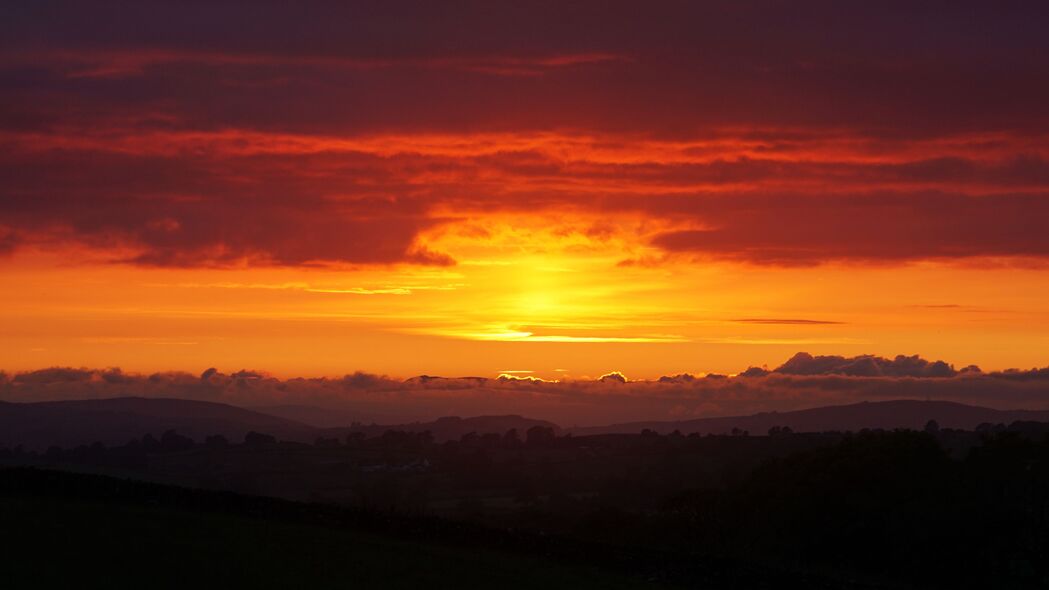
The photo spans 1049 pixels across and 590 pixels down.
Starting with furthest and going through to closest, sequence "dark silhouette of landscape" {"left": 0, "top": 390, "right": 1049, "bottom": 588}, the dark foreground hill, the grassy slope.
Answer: "dark silhouette of landscape" {"left": 0, "top": 390, "right": 1049, "bottom": 588} → the dark foreground hill → the grassy slope

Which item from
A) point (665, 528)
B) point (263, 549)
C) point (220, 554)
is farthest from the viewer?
point (665, 528)

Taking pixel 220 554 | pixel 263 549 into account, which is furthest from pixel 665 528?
pixel 220 554

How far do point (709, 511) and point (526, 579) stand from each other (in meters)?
27.5

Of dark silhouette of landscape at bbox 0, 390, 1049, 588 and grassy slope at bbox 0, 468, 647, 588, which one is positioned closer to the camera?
grassy slope at bbox 0, 468, 647, 588

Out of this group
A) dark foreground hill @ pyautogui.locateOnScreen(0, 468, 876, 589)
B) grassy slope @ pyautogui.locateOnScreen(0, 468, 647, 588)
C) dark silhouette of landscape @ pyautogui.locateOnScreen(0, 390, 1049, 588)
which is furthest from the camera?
dark silhouette of landscape @ pyautogui.locateOnScreen(0, 390, 1049, 588)

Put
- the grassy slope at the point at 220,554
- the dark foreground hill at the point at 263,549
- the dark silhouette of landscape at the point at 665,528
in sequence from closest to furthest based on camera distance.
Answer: the grassy slope at the point at 220,554 → the dark foreground hill at the point at 263,549 → the dark silhouette of landscape at the point at 665,528

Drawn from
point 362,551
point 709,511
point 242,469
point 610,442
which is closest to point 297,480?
point 242,469

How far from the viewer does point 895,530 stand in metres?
45.9

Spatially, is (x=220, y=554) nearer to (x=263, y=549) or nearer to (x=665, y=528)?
(x=263, y=549)

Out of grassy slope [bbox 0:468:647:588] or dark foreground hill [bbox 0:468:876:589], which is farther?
dark foreground hill [bbox 0:468:876:589]

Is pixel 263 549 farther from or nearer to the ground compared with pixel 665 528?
farther from the ground

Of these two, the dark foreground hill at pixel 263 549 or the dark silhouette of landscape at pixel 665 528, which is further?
the dark silhouette of landscape at pixel 665 528

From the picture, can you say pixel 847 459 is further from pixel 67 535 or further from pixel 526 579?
pixel 67 535

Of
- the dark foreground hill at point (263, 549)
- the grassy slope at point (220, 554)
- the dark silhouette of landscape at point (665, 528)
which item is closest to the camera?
the grassy slope at point (220, 554)
